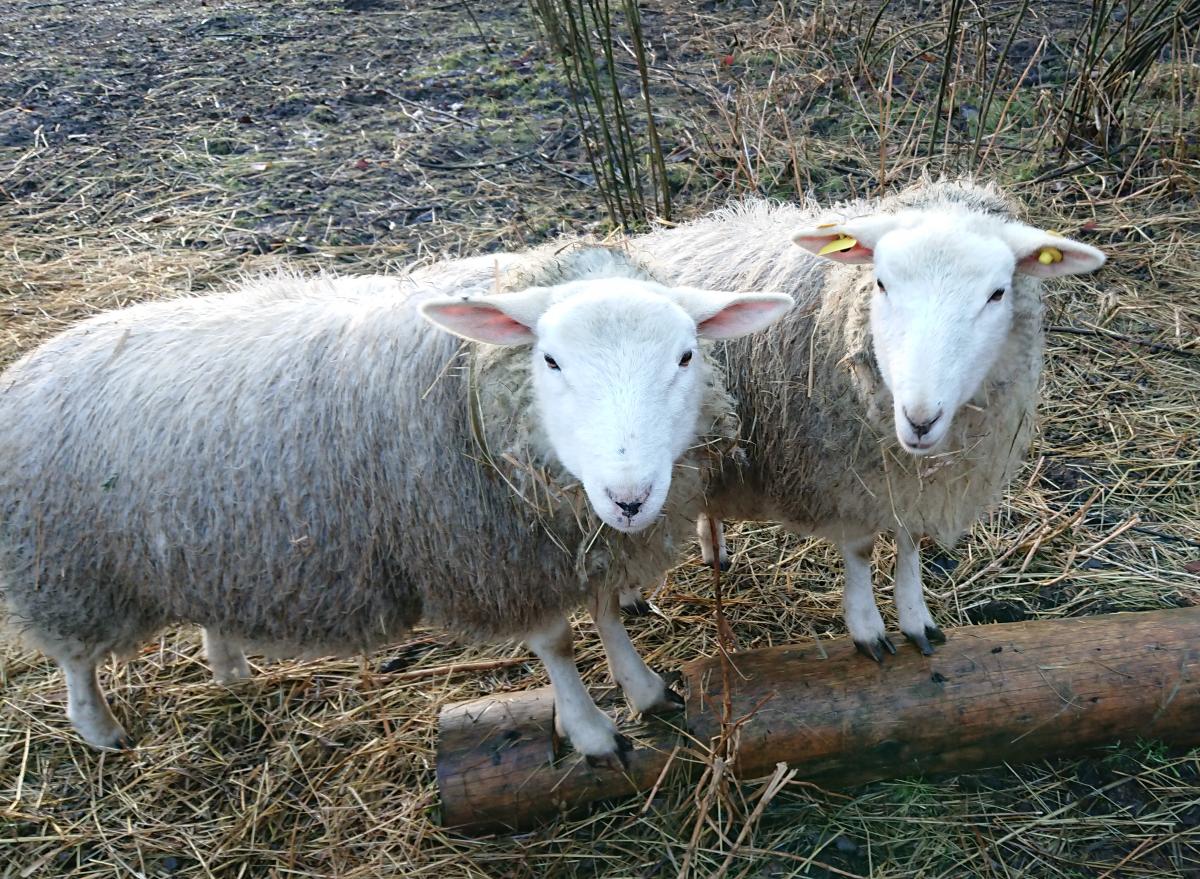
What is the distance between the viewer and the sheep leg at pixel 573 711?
270cm

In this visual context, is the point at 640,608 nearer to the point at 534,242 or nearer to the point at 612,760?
the point at 612,760

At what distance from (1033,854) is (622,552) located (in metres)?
1.41

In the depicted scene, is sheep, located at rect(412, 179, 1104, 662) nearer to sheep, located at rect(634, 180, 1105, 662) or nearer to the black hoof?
sheep, located at rect(634, 180, 1105, 662)

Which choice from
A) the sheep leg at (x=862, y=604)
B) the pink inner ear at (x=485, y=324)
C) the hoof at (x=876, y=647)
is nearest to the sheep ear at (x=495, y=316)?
the pink inner ear at (x=485, y=324)

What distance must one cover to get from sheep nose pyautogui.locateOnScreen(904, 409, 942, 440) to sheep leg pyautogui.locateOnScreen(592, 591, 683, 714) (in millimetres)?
1040

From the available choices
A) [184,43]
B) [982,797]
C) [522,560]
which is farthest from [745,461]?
[184,43]

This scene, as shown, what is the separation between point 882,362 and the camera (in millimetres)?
2385

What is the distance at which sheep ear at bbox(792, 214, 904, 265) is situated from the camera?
2.41 meters

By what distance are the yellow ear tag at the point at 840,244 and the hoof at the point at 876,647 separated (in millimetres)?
1225

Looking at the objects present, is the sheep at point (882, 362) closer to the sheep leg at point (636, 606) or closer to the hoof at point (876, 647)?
the hoof at point (876, 647)

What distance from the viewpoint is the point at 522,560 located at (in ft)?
8.28

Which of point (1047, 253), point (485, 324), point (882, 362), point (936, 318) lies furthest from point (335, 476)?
point (1047, 253)

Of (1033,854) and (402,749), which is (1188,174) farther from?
(402,749)

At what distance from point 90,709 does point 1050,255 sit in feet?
10.4
